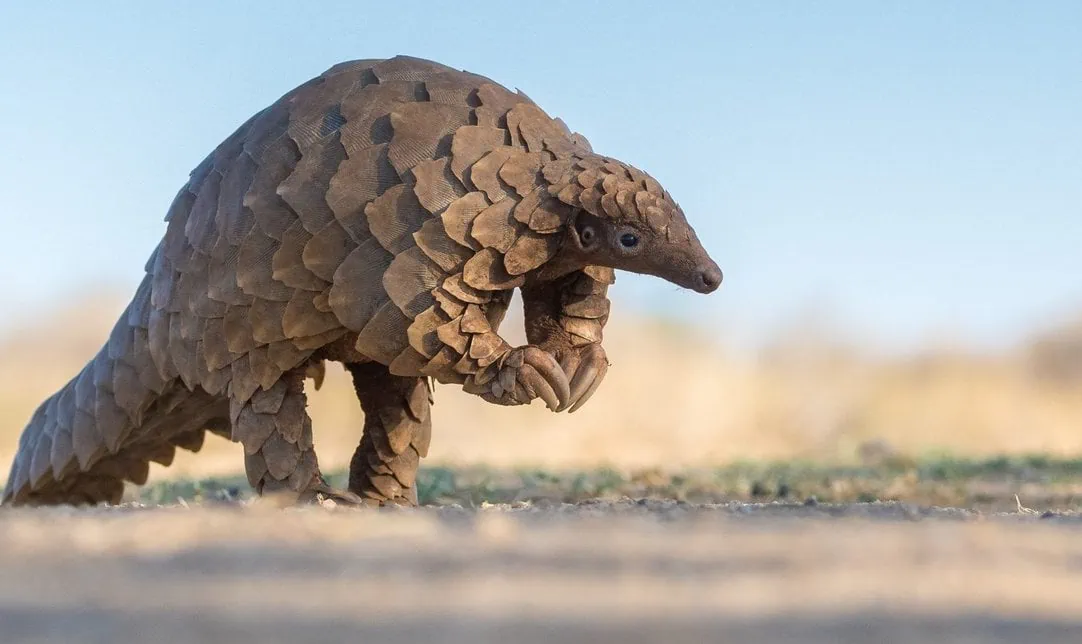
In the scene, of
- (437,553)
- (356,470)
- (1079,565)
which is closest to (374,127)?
(356,470)

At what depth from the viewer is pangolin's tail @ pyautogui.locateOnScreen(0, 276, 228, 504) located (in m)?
6.64

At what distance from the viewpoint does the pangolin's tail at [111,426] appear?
21.8 feet

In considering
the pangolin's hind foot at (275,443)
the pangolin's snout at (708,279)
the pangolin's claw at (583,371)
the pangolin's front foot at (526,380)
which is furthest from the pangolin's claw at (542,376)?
the pangolin's hind foot at (275,443)

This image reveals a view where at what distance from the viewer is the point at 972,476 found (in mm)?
10398

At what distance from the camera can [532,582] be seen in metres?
2.65

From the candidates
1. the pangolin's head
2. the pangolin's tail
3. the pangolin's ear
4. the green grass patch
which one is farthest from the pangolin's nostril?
the pangolin's tail

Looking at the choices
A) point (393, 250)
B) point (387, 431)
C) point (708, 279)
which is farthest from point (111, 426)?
point (708, 279)

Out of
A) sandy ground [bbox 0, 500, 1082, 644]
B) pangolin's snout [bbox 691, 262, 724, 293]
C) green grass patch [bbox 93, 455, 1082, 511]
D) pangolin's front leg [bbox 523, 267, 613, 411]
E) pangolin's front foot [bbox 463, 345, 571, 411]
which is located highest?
pangolin's snout [bbox 691, 262, 724, 293]

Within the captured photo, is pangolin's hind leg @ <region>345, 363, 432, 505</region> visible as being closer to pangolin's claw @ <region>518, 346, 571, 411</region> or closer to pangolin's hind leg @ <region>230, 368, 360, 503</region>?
pangolin's hind leg @ <region>230, 368, 360, 503</region>

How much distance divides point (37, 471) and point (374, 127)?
3404 millimetres

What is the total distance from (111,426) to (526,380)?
294cm

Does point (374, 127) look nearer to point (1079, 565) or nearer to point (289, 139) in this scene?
A: point (289, 139)

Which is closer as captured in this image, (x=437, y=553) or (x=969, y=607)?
(x=969, y=607)

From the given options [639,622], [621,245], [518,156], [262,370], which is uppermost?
[518,156]
